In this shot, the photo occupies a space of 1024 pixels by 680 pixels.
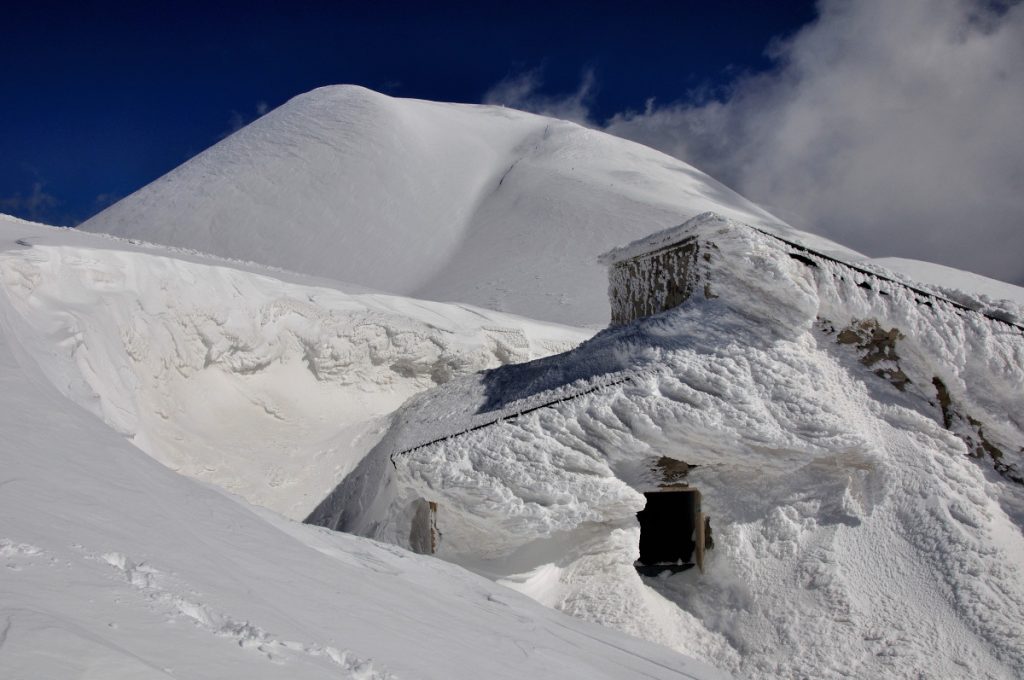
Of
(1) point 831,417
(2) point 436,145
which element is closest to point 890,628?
(1) point 831,417

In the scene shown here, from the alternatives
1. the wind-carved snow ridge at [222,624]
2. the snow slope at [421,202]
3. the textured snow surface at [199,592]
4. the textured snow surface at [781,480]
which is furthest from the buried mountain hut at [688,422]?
the snow slope at [421,202]

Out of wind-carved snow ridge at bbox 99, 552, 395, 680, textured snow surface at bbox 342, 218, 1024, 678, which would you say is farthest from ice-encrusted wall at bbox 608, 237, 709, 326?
wind-carved snow ridge at bbox 99, 552, 395, 680

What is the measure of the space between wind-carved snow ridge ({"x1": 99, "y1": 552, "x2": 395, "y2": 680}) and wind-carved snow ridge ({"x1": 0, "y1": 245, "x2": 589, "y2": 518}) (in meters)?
3.44

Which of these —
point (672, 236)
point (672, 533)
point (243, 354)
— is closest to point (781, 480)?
point (672, 236)

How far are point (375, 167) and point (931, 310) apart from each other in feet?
58.1

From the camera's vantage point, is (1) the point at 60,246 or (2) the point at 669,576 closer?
(2) the point at 669,576

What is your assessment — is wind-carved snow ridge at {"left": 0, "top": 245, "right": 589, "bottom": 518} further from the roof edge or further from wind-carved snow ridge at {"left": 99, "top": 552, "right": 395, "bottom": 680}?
wind-carved snow ridge at {"left": 99, "top": 552, "right": 395, "bottom": 680}

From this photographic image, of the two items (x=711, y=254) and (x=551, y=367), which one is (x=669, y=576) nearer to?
(x=551, y=367)

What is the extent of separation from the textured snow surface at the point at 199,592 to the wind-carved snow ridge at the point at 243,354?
193cm

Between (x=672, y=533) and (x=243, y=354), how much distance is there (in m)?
4.38

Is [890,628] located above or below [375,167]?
below

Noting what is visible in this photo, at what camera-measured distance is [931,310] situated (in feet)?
17.8

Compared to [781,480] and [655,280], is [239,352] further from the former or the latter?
[781,480]

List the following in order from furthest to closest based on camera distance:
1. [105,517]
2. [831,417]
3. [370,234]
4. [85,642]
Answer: [370,234], [831,417], [105,517], [85,642]
